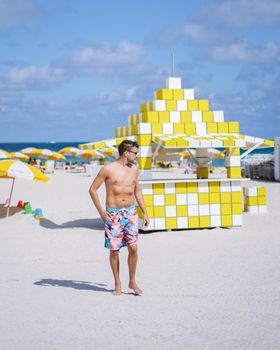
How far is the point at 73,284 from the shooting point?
6801mm

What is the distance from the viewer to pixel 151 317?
5.22 meters

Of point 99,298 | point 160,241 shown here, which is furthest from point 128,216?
point 160,241

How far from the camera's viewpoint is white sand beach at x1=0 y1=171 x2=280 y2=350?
462 centimetres

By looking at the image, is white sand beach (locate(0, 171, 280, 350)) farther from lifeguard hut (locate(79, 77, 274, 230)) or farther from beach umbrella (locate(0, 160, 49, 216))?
beach umbrella (locate(0, 160, 49, 216))

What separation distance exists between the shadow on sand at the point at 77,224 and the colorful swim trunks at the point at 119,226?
6.24 meters

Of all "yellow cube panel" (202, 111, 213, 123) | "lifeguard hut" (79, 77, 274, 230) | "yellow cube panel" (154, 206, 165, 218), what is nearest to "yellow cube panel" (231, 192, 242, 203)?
"lifeguard hut" (79, 77, 274, 230)

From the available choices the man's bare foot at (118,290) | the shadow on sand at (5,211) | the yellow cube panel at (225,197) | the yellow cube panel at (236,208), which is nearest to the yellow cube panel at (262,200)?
the yellow cube panel at (236,208)

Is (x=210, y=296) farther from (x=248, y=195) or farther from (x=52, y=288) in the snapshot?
(x=248, y=195)

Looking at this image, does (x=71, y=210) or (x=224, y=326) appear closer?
(x=224, y=326)

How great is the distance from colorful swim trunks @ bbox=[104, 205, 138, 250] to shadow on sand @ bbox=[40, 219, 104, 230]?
20.5 ft

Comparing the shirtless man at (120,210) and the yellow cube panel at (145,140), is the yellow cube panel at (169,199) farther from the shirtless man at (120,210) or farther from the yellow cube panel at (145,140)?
the shirtless man at (120,210)

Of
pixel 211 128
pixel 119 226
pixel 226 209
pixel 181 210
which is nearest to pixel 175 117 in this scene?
pixel 211 128

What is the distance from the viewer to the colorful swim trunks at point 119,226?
20.0 feet

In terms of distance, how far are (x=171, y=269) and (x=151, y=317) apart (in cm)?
239
